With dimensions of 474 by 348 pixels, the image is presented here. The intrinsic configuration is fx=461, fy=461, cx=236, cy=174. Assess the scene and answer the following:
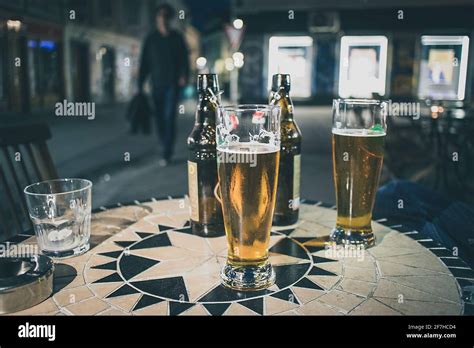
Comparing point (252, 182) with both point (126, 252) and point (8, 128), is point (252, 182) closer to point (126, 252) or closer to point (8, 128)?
point (126, 252)

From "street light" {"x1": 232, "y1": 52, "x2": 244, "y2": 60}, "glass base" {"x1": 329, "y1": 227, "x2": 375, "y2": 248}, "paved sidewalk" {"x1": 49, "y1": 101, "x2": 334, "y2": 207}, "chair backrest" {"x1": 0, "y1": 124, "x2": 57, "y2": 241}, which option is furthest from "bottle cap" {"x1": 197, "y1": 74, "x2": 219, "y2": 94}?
"street light" {"x1": 232, "y1": 52, "x2": 244, "y2": 60}

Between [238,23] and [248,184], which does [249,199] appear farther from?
[238,23]

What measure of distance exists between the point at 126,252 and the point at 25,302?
0.32 m

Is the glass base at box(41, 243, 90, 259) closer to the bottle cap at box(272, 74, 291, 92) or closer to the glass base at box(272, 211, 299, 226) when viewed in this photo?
the glass base at box(272, 211, 299, 226)

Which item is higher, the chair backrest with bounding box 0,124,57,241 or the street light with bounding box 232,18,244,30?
the street light with bounding box 232,18,244,30

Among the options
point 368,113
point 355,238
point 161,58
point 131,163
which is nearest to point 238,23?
point 161,58

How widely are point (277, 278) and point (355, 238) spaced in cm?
29

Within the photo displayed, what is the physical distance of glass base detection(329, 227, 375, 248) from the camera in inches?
46.1

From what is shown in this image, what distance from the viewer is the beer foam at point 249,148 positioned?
0.94 metres

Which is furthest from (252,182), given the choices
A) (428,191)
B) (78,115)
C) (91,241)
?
(78,115)

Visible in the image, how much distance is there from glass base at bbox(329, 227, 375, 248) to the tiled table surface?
0.08 ft

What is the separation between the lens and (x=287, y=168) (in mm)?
1311

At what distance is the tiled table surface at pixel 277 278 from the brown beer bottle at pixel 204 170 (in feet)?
0.16

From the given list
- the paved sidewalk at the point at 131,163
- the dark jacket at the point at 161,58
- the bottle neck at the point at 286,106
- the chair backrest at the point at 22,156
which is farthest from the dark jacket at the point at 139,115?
the bottle neck at the point at 286,106
